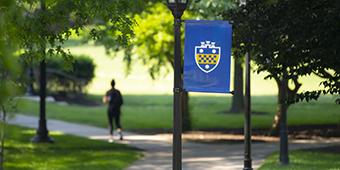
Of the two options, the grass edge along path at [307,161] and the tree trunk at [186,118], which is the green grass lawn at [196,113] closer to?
the tree trunk at [186,118]

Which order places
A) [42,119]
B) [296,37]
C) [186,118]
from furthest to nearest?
1. [186,118]
2. [42,119]
3. [296,37]

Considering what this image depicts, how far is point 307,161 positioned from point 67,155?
223 inches

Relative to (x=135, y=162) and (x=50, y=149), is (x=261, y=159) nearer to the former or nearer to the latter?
(x=135, y=162)

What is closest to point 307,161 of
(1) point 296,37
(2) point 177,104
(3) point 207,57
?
(1) point 296,37

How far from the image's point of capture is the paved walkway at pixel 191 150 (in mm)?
16719

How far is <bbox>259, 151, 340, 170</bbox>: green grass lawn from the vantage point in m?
15.6

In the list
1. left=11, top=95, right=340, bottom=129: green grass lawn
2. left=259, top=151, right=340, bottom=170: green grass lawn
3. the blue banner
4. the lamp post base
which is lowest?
left=259, top=151, right=340, bottom=170: green grass lawn

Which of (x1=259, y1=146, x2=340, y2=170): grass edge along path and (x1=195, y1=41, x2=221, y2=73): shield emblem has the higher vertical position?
(x1=195, y1=41, x2=221, y2=73): shield emblem

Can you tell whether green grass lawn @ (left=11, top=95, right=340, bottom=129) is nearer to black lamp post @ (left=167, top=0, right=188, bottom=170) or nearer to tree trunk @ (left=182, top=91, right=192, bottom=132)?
tree trunk @ (left=182, top=91, right=192, bottom=132)

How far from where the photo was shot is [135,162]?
17266 mm

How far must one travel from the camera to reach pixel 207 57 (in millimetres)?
10805

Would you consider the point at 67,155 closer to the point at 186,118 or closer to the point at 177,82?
the point at 186,118

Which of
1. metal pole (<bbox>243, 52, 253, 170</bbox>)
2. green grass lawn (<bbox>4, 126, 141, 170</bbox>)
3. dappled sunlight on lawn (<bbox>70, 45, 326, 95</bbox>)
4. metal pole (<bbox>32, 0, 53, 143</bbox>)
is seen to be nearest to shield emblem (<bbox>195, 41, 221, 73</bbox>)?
metal pole (<bbox>243, 52, 253, 170</bbox>)

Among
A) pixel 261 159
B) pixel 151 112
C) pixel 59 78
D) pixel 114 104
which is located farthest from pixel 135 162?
pixel 59 78
